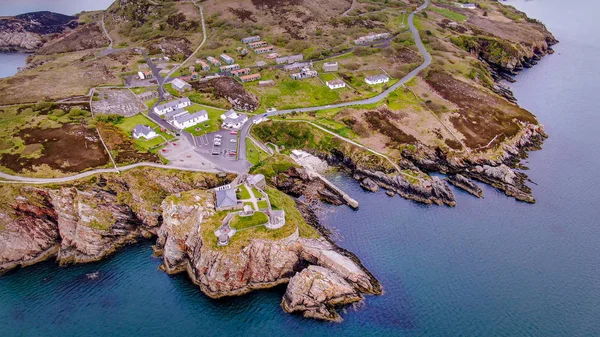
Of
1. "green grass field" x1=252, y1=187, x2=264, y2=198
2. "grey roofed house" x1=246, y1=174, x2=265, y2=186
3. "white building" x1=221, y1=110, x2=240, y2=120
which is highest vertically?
Result: "white building" x1=221, y1=110, x2=240, y2=120

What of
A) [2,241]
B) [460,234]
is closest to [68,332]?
[2,241]

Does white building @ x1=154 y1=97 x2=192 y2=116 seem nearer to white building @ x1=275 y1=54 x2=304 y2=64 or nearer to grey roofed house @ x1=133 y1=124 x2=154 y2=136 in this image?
grey roofed house @ x1=133 y1=124 x2=154 y2=136

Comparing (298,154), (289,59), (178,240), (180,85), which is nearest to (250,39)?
(289,59)

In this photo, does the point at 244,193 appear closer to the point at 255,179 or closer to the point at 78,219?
the point at 255,179

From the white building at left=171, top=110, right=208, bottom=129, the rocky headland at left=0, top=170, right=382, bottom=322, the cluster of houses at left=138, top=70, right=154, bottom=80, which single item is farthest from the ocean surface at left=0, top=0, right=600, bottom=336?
the cluster of houses at left=138, top=70, right=154, bottom=80

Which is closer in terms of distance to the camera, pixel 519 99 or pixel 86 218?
pixel 86 218

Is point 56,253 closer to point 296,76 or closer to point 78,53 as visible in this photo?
point 296,76
